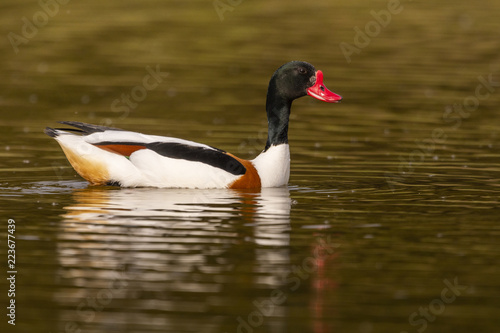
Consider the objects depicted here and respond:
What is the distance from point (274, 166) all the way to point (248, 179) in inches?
19.3

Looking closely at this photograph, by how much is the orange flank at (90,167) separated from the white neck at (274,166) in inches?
81.5

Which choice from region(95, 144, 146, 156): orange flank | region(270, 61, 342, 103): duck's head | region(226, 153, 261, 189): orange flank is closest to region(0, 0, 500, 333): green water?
region(226, 153, 261, 189): orange flank

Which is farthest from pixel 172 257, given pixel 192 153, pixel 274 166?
pixel 274 166

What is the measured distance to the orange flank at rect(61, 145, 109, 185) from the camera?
14.2m

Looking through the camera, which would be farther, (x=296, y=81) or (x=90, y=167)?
(x=296, y=81)

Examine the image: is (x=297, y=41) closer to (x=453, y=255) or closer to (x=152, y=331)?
(x=453, y=255)

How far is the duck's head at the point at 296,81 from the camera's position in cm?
1533

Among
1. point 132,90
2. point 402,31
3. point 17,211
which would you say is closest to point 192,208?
point 17,211

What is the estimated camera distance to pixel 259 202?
13.8m

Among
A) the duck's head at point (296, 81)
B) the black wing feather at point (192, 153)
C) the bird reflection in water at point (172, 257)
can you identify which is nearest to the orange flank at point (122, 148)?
the black wing feather at point (192, 153)

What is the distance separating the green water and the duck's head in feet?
4.07

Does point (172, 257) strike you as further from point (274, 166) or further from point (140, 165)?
point (274, 166)

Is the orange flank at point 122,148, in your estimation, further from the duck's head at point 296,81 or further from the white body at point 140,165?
the duck's head at point 296,81

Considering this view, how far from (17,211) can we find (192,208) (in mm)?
2030
